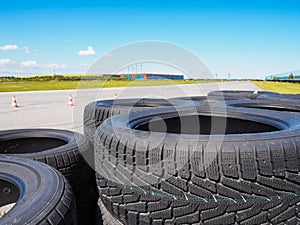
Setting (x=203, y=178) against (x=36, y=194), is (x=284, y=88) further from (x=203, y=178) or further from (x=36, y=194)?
(x=36, y=194)

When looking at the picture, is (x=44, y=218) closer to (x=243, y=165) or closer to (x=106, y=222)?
(x=106, y=222)

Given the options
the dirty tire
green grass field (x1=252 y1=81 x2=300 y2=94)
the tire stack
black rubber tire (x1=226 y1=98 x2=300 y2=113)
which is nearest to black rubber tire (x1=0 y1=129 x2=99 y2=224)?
the dirty tire

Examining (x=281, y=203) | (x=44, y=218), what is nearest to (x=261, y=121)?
(x=281, y=203)

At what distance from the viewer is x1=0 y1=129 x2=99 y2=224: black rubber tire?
2.33m

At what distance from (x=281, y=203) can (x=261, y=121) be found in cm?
115

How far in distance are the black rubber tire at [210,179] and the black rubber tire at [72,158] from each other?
0.75m

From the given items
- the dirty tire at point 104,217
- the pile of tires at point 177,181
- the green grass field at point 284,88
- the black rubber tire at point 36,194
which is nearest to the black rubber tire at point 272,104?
the pile of tires at point 177,181

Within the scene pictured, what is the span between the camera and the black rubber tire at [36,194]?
1.29m

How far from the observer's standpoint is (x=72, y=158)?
2406 millimetres

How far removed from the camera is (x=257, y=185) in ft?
5.09

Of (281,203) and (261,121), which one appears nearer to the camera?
(281,203)

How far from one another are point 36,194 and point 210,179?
0.93 metres

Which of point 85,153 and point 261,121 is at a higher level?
point 261,121

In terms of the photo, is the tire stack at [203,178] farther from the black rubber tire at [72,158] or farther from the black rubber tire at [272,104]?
the black rubber tire at [272,104]
